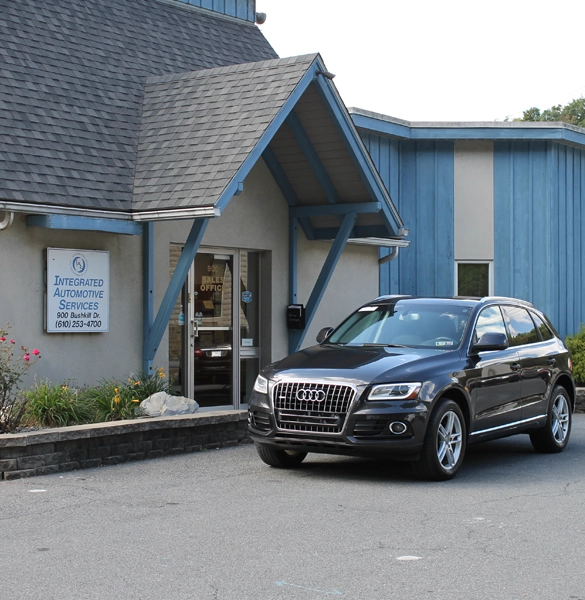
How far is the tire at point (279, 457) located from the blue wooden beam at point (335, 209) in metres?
5.18

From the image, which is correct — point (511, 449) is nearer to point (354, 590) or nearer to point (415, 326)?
point (415, 326)

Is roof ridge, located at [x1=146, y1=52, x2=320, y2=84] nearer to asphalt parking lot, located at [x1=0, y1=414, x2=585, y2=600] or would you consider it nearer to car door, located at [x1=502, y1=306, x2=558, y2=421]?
car door, located at [x1=502, y1=306, x2=558, y2=421]

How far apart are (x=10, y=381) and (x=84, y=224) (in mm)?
2474

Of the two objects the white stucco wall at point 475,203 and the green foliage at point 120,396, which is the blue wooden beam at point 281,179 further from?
the white stucco wall at point 475,203

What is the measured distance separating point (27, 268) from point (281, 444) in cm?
410

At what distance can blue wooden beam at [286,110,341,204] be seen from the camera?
543 inches

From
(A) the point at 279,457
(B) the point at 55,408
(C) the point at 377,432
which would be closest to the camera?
(C) the point at 377,432

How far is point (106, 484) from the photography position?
895cm

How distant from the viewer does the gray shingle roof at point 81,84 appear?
Result: 38.4ft

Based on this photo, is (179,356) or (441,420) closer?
(441,420)

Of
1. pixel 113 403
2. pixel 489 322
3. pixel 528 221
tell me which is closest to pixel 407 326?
pixel 489 322

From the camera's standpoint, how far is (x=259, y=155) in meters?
11.9

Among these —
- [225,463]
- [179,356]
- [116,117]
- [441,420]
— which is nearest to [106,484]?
[225,463]

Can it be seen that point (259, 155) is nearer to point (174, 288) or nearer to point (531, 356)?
point (174, 288)
